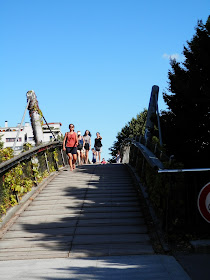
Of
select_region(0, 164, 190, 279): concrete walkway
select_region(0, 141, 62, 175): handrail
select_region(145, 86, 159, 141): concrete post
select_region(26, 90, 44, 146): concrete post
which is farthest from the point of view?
select_region(145, 86, 159, 141): concrete post

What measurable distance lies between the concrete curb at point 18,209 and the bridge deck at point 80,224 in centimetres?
11

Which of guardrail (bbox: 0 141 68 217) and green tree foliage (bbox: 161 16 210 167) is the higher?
green tree foliage (bbox: 161 16 210 167)

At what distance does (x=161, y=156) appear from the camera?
29.9 ft

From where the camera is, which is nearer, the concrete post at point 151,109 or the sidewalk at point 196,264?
the sidewalk at point 196,264

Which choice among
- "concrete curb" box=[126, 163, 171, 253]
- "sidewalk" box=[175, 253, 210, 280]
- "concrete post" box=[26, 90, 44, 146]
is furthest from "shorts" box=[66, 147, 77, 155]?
"sidewalk" box=[175, 253, 210, 280]

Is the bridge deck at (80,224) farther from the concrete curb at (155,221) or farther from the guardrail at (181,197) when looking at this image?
the guardrail at (181,197)

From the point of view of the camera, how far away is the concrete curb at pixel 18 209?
8633 millimetres

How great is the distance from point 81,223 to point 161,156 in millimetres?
2271

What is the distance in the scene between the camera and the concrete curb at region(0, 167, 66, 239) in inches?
340

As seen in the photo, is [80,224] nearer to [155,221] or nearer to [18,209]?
[155,221]

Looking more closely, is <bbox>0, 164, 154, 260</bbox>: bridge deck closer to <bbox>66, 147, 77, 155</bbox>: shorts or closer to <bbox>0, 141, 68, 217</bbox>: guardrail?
<bbox>0, 141, 68, 217</bbox>: guardrail

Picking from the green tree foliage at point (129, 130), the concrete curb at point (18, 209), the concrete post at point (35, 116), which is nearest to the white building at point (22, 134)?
the green tree foliage at point (129, 130)

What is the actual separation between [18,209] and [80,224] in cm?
203

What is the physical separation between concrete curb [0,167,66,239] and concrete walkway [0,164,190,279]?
0.38 ft
